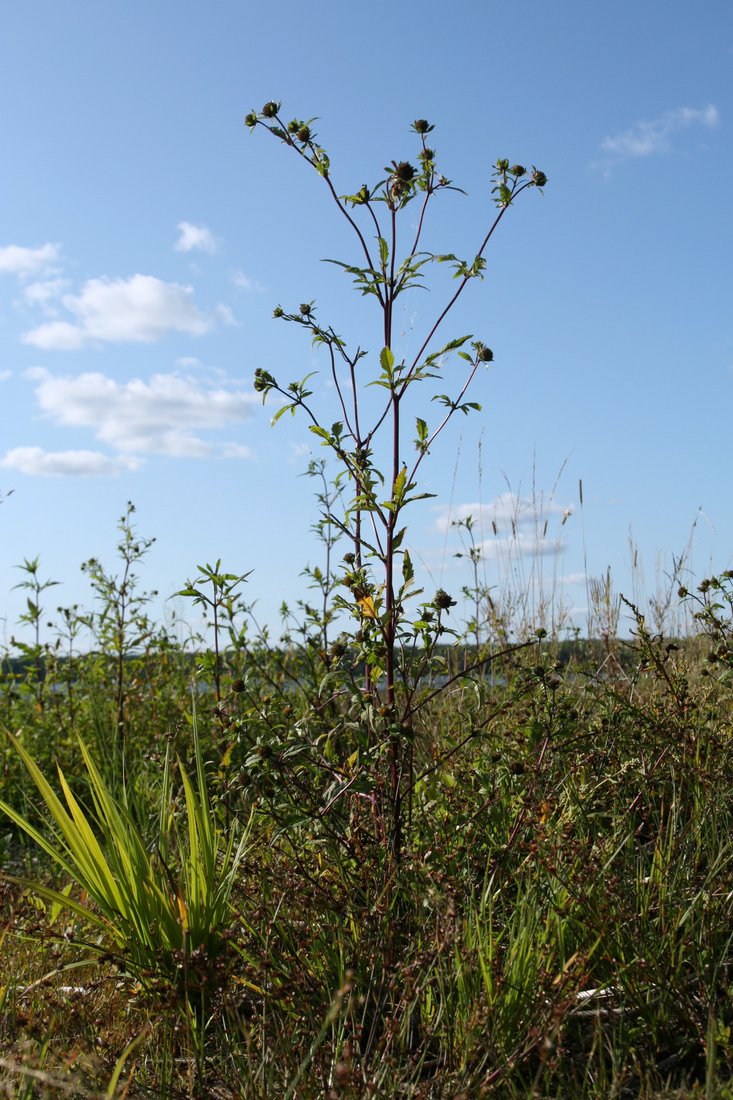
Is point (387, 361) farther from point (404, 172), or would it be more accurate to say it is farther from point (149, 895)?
point (149, 895)

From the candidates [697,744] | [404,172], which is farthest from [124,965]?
[404,172]

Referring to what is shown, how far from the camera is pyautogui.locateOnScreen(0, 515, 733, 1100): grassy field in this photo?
78.0 inches

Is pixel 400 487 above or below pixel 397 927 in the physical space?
above

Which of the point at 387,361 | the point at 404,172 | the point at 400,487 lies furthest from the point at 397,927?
the point at 404,172

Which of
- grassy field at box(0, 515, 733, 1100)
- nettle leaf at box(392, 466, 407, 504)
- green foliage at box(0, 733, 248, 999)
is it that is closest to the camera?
grassy field at box(0, 515, 733, 1100)

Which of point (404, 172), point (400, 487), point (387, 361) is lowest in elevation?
point (400, 487)

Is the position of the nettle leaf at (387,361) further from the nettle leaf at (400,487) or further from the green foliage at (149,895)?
the green foliage at (149,895)

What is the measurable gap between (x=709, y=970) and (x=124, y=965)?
4.90 ft

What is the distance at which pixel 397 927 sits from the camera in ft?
7.27

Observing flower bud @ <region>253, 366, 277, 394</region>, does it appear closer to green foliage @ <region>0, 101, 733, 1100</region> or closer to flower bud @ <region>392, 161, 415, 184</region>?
green foliage @ <region>0, 101, 733, 1100</region>

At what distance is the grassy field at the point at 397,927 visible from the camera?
6.50 ft

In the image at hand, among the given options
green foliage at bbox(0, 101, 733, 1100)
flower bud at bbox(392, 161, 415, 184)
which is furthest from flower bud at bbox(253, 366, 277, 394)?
flower bud at bbox(392, 161, 415, 184)

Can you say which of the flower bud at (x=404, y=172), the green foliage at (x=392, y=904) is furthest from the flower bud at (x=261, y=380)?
the flower bud at (x=404, y=172)

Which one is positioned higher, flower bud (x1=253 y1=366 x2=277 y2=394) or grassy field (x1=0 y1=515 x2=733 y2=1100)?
flower bud (x1=253 y1=366 x2=277 y2=394)
